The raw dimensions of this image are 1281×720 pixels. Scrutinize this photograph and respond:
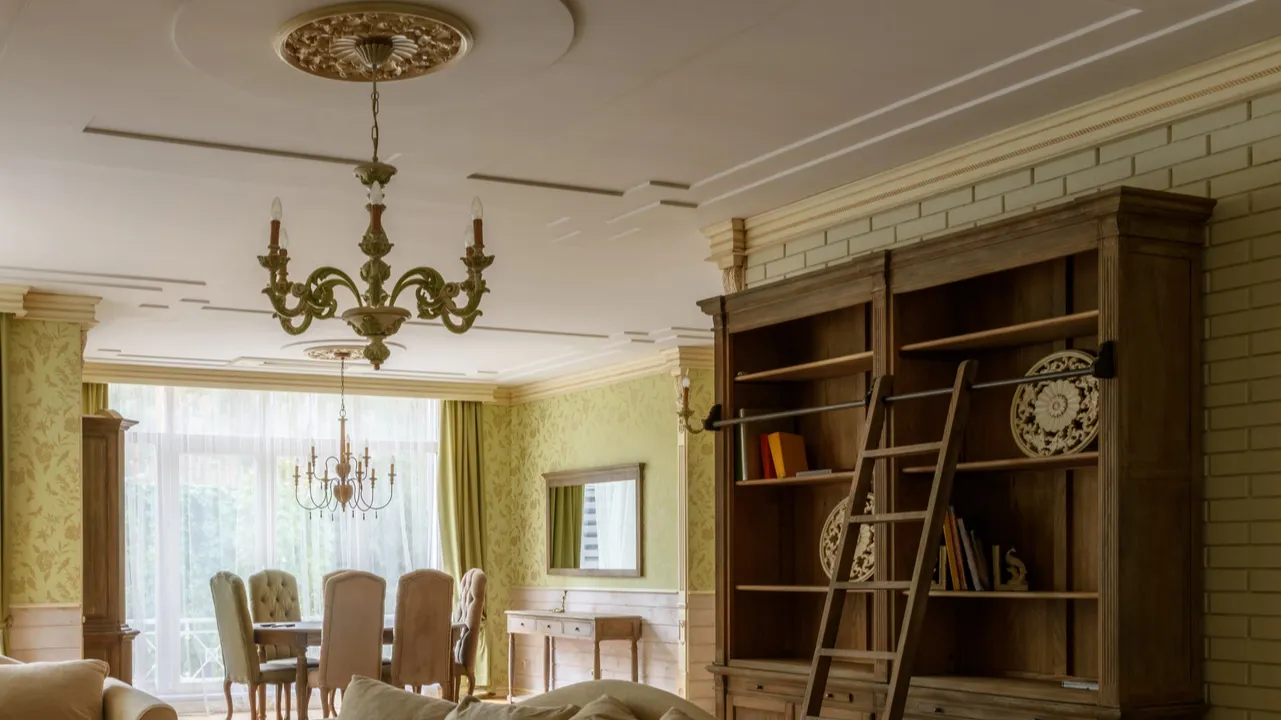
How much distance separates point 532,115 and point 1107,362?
1940mm

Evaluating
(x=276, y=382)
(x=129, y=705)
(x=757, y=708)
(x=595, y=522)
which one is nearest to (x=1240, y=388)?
(x=757, y=708)

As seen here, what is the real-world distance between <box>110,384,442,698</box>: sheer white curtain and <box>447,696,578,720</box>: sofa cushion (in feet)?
24.7

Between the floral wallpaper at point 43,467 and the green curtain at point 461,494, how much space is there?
468cm

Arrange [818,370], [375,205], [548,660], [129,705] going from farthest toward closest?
[548,660]
[818,370]
[129,705]
[375,205]

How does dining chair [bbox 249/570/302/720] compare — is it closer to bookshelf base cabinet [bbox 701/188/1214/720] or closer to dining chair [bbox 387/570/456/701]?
dining chair [bbox 387/570/456/701]

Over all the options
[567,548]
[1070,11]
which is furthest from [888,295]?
[567,548]

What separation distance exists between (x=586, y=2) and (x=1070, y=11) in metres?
1.27

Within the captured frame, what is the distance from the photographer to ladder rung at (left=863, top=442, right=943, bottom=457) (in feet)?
14.0

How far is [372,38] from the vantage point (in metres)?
3.65

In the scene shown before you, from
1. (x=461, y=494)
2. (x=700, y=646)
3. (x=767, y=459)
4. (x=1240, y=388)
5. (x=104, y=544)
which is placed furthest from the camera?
(x=461, y=494)

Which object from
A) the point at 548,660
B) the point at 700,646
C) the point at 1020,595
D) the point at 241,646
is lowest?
the point at 548,660

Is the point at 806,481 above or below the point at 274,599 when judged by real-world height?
above

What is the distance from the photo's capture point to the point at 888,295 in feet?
15.3

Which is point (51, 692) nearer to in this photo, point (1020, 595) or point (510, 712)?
point (510, 712)
